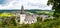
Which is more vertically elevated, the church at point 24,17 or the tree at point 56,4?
the tree at point 56,4

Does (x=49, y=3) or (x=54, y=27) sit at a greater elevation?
(x=49, y=3)

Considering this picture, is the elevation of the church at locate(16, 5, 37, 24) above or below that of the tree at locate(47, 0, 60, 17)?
below

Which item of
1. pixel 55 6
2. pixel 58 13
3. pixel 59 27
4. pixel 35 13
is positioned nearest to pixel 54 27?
pixel 59 27

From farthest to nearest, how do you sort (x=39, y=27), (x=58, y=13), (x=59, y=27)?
(x=58, y=13) < (x=39, y=27) < (x=59, y=27)

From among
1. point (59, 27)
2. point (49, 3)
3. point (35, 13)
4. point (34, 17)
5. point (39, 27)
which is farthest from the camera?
point (35, 13)

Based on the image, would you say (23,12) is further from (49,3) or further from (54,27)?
(54,27)

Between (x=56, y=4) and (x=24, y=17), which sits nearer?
(x=56, y=4)

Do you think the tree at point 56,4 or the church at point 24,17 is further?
the church at point 24,17

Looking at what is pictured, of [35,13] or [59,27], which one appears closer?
[59,27]

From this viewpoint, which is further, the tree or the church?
the church

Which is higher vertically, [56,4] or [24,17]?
[56,4]

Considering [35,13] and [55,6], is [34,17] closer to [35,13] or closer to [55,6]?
[35,13]
